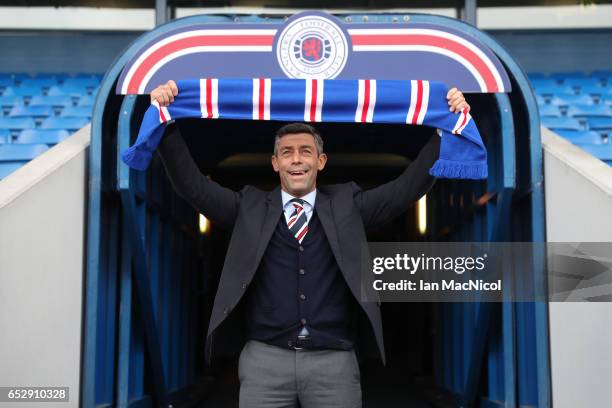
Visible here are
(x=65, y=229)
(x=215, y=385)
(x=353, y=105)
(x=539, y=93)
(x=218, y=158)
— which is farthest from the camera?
(x=539, y=93)

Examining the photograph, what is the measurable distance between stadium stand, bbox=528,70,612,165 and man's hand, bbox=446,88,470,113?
8.86ft

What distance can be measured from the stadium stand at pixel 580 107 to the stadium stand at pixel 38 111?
4.31 m

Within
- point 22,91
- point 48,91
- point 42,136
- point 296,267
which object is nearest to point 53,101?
point 48,91

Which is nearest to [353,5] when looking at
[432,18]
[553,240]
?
[432,18]

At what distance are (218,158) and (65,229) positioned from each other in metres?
3.05

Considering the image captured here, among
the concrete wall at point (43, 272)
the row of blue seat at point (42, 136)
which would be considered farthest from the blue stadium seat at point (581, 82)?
the concrete wall at point (43, 272)

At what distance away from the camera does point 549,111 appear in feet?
27.2

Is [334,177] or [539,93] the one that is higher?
[539,93]

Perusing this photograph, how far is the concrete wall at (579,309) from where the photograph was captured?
4.42 m

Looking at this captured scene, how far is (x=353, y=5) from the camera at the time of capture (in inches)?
402

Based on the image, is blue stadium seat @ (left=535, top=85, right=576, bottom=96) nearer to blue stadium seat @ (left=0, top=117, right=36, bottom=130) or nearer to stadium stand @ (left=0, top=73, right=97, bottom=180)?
stadium stand @ (left=0, top=73, right=97, bottom=180)

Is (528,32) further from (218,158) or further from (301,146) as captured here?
(301,146)

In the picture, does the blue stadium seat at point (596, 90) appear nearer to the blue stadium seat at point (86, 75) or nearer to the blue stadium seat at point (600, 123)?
the blue stadium seat at point (600, 123)

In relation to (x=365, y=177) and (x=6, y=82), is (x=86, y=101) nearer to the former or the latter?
(x=6, y=82)
